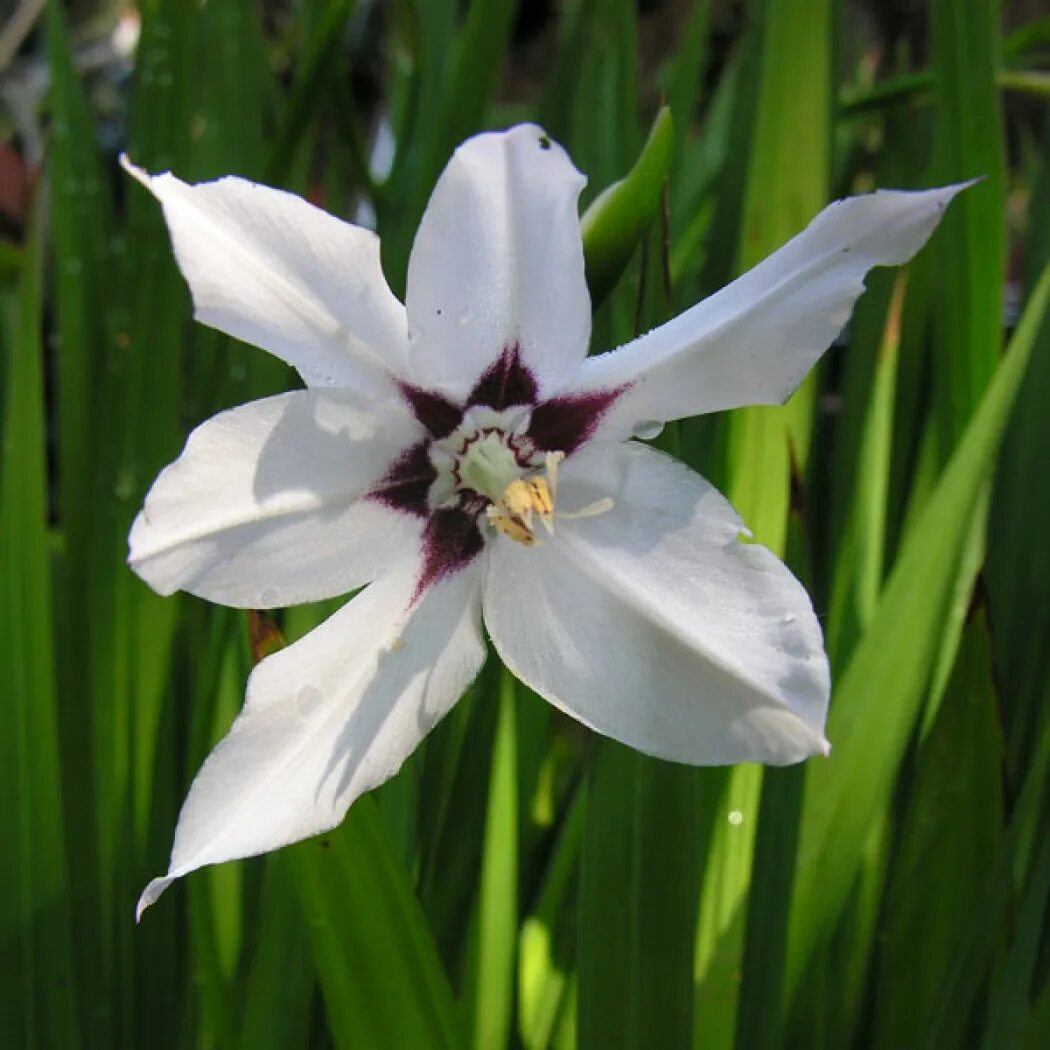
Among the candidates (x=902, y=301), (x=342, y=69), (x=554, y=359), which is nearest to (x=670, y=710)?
(x=554, y=359)

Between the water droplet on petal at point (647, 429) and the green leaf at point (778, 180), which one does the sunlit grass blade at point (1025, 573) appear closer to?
the green leaf at point (778, 180)

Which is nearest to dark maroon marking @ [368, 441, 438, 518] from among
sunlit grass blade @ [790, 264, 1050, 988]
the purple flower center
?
the purple flower center

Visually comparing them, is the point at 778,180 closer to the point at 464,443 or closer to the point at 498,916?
the point at 464,443

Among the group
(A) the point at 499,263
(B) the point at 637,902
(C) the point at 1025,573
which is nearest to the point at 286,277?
(A) the point at 499,263

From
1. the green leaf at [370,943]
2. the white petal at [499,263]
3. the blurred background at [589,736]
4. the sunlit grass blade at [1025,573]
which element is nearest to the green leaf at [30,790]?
the blurred background at [589,736]

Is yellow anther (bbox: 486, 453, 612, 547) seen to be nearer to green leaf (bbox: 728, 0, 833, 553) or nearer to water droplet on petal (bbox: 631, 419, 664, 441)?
water droplet on petal (bbox: 631, 419, 664, 441)

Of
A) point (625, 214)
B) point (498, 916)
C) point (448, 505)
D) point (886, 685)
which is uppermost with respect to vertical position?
point (625, 214)
